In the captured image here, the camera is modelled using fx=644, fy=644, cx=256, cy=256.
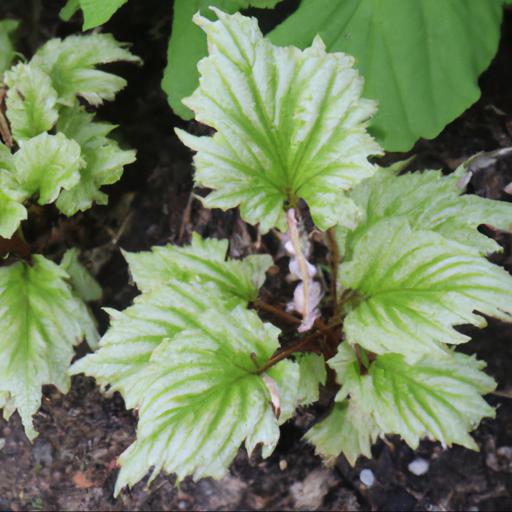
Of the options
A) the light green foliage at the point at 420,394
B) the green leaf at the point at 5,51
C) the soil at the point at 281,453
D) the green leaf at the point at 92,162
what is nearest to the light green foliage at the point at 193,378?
the light green foliage at the point at 420,394

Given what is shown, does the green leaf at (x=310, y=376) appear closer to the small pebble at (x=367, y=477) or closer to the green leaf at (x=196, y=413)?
the green leaf at (x=196, y=413)

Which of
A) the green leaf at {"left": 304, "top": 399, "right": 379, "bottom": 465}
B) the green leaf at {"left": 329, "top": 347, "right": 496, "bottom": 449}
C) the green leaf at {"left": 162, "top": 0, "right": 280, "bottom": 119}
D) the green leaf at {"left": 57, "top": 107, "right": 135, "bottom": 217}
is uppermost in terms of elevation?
the green leaf at {"left": 162, "top": 0, "right": 280, "bottom": 119}

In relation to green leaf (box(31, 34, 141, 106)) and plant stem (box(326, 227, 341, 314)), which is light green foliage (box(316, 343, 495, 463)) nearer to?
plant stem (box(326, 227, 341, 314))

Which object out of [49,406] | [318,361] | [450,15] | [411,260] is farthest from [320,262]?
[49,406]

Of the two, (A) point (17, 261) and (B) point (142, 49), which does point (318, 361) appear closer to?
(A) point (17, 261)

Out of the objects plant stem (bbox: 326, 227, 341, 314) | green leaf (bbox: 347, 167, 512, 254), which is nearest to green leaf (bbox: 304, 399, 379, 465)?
plant stem (bbox: 326, 227, 341, 314)
